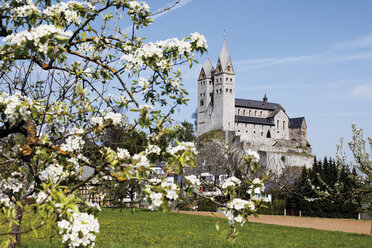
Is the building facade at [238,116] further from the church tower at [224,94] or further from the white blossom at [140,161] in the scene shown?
the white blossom at [140,161]

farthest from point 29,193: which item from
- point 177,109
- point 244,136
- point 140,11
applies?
point 244,136

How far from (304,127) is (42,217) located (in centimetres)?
11965

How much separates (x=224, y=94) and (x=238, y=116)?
961 centimetres

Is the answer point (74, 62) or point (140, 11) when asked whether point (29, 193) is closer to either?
point (74, 62)

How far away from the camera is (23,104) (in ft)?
13.8

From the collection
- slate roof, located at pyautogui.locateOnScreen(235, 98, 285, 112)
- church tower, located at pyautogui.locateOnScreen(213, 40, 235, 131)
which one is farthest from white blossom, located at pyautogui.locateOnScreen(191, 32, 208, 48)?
slate roof, located at pyautogui.locateOnScreen(235, 98, 285, 112)

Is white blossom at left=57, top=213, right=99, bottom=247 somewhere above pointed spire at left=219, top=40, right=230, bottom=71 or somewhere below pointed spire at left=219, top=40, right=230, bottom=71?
below

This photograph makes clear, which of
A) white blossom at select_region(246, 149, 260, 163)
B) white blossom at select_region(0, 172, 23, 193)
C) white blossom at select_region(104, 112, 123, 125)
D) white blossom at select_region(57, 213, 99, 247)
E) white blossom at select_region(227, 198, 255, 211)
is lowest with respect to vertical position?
Result: white blossom at select_region(57, 213, 99, 247)

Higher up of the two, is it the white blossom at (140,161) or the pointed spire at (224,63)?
the pointed spire at (224,63)

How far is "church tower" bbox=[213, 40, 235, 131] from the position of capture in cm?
10256

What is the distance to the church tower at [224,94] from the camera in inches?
4038

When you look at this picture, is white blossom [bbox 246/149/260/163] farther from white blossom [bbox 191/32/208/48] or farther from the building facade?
the building facade

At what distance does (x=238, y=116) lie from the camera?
110500 millimetres

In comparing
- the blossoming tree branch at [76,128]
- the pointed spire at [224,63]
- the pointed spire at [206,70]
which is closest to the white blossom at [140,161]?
the blossoming tree branch at [76,128]
